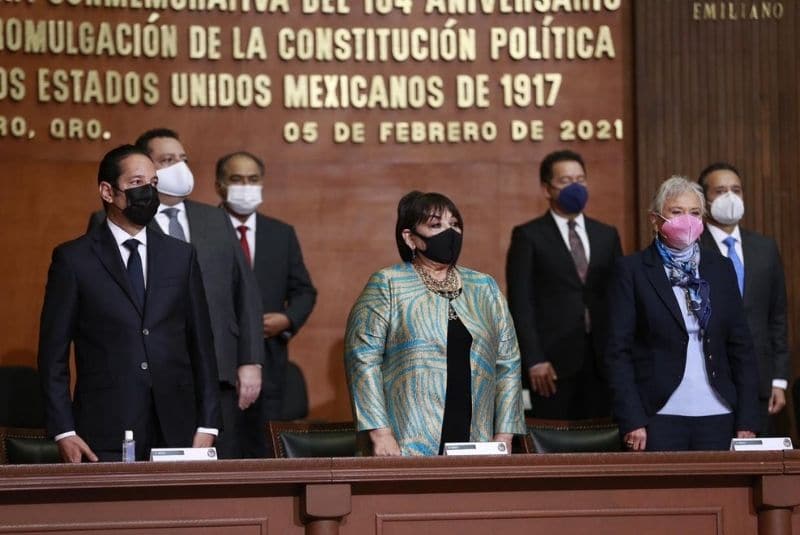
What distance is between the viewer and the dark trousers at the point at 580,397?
6.36 meters

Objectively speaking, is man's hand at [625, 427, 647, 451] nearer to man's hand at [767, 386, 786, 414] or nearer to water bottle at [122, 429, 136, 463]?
man's hand at [767, 386, 786, 414]

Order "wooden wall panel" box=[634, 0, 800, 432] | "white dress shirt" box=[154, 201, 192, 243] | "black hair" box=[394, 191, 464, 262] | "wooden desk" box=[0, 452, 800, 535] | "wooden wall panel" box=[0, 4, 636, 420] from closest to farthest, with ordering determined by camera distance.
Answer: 1. "wooden desk" box=[0, 452, 800, 535]
2. "black hair" box=[394, 191, 464, 262]
3. "white dress shirt" box=[154, 201, 192, 243]
4. "wooden wall panel" box=[634, 0, 800, 432]
5. "wooden wall panel" box=[0, 4, 636, 420]

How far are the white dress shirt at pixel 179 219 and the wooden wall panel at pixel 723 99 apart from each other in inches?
116

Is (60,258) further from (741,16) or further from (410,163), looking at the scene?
(741,16)

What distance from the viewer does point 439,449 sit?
14.9 feet

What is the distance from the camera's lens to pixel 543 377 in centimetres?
620

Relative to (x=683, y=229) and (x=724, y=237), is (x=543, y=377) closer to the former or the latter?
(x=724, y=237)

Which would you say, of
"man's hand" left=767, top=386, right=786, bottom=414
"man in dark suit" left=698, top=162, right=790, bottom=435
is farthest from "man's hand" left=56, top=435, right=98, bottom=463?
"man's hand" left=767, top=386, right=786, bottom=414

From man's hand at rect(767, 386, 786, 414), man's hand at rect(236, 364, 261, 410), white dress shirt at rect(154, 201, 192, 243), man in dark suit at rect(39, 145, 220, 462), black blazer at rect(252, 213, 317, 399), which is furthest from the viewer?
black blazer at rect(252, 213, 317, 399)

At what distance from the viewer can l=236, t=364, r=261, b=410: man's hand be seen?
5238 mm

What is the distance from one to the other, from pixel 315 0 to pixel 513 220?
1601 mm

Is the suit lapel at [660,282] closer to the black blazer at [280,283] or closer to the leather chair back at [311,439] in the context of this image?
the leather chair back at [311,439]

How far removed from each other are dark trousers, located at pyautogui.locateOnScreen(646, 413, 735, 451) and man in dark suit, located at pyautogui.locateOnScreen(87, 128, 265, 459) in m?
1.48

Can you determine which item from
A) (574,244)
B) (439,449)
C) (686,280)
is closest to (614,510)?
(439,449)
